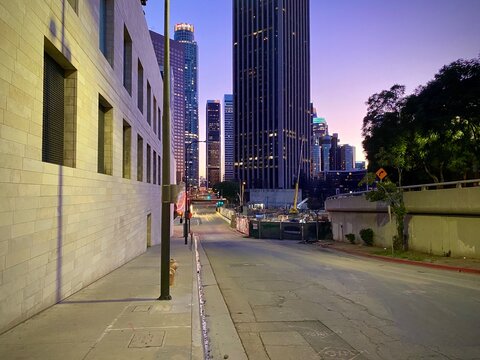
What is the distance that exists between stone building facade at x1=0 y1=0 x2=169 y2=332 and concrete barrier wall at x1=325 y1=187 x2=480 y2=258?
47.3ft

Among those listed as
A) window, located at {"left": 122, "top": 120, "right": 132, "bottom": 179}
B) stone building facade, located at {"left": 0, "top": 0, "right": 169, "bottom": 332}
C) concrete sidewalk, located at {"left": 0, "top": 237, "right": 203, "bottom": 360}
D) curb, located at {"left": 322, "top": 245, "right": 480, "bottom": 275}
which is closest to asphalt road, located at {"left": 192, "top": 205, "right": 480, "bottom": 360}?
curb, located at {"left": 322, "top": 245, "right": 480, "bottom": 275}

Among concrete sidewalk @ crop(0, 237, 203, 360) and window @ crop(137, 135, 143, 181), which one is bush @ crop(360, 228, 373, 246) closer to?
window @ crop(137, 135, 143, 181)

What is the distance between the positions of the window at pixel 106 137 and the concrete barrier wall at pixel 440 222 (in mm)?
14404

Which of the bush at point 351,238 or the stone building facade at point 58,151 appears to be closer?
the stone building facade at point 58,151

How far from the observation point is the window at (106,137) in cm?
1465

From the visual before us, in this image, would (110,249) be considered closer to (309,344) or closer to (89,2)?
(89,2)

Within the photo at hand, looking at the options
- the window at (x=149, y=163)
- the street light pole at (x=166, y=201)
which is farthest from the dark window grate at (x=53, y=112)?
the window at (x=149, y=163)

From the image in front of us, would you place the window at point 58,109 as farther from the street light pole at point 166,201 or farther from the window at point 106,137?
the window at point 106,137

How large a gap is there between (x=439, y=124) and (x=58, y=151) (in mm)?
18799

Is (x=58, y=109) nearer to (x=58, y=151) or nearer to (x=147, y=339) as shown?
(x=58, y=151)

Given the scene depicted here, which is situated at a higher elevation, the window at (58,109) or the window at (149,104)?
the window at (149,104)

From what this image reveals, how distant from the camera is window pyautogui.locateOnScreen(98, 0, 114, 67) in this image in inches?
582

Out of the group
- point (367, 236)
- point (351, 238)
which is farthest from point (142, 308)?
point (351, 238)

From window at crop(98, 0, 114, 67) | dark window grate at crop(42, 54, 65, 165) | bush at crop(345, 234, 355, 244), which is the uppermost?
window at crop(98, 0, 114, 67)
